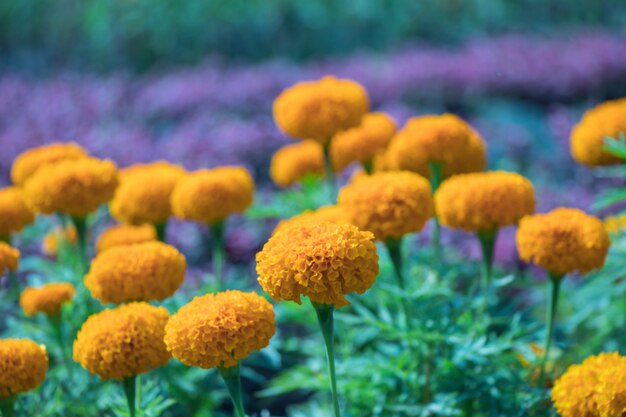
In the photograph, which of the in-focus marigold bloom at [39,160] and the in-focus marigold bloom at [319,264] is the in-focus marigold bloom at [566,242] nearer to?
the in-focus marigold bloom at [319,264]

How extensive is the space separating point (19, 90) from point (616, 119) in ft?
15.9

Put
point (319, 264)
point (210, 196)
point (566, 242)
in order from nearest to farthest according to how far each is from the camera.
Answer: point (319, 264)
point (566, 242)
point (210, 196)

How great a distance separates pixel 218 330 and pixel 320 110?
39.7 inches

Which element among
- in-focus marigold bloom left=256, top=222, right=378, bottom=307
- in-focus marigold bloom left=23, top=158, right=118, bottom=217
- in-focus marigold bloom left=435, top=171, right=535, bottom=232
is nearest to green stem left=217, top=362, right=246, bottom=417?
in-focus marigold bloom left=256, top=222, right=378, bottom=307

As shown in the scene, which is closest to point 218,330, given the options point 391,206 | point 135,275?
point 135,275

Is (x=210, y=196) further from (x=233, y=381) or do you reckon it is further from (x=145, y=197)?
(x=233, y=381)

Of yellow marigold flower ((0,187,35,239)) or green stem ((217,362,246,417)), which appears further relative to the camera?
yellow marigold flower ((0,187,35,239))

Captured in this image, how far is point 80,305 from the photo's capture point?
2.22 metres

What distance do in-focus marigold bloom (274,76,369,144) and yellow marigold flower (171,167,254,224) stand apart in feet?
0.74

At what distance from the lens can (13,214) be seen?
2.15 m

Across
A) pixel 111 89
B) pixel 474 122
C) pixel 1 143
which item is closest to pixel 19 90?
pixel 111 89

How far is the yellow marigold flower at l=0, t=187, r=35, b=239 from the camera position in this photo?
7.01ft

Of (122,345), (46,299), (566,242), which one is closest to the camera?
(122,345)

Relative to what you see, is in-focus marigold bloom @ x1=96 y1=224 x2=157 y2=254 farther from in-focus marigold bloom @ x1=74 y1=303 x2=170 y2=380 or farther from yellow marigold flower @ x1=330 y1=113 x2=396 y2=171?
in-focus marigold bloom @ x1=74 y1=303 x2=170 y2=380
